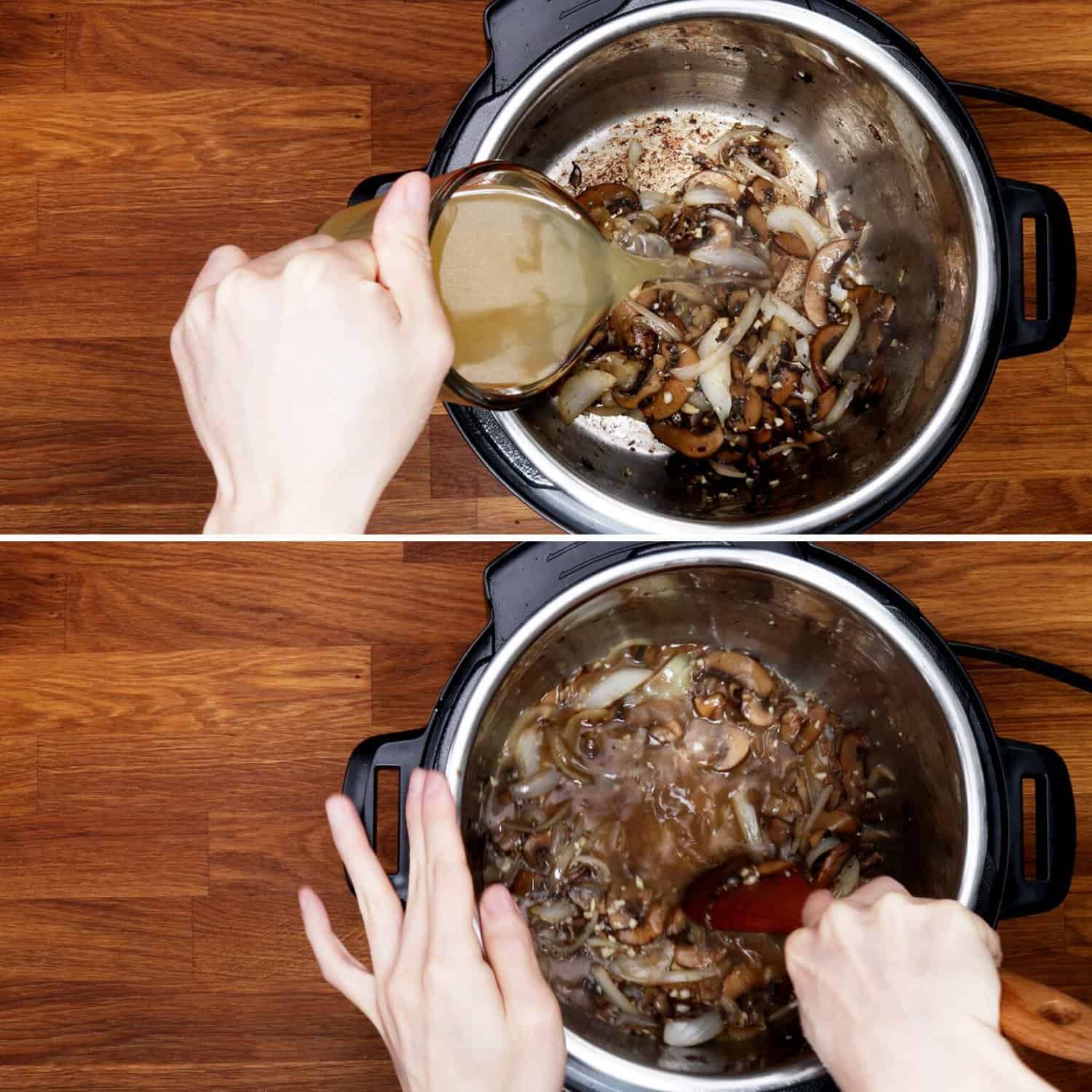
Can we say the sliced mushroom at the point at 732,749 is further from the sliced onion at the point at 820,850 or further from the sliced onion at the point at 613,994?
the sliced onion at the point at 613,994

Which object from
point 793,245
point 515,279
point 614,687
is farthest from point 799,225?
point 614,687

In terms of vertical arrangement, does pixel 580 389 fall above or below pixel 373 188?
below

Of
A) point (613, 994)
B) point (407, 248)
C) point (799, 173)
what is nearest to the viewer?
point (407, 248)

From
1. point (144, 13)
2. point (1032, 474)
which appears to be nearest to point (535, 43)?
point (144, 13)

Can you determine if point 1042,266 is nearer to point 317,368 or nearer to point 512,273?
point 512,273

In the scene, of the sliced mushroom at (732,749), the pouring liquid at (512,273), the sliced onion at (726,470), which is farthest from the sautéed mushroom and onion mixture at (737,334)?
the sliced mushroom at (732,749)

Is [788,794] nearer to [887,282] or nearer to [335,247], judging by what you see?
[887,282]
